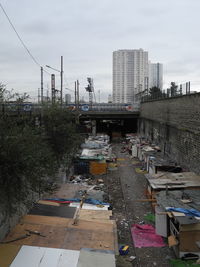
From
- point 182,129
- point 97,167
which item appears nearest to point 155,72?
point 97,167

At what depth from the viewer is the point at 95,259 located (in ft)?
17.9

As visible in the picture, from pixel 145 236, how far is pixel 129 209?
7.47 ft

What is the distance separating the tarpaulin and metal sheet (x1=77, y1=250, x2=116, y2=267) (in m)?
2.25

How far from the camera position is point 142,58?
91938 mm

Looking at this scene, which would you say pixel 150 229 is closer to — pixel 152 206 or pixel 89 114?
pixel 152 206

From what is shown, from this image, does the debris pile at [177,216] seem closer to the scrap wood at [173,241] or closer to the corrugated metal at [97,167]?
the scrap wood at [173,241]

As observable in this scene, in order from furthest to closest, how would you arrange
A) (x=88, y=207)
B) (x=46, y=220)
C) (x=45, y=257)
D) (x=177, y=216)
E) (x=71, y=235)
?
1. (x=88, y=207)
2. (x=46, y=220)
3. (x=177, y=216)
4. (x=71, y=235)
5. (x=45, y=257)

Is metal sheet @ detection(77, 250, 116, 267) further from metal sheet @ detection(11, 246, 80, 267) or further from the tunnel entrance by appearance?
the tunnel entrance

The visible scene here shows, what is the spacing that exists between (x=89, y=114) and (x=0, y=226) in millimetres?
27852

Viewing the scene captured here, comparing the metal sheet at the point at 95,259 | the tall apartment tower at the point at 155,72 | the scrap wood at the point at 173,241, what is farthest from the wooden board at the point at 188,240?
the tall apartment tower at the point at 155,72

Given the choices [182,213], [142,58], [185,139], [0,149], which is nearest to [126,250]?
A: [182,213]

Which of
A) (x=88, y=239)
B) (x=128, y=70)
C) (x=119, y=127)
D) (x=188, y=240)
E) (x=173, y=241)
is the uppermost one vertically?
(x=128, y=70)

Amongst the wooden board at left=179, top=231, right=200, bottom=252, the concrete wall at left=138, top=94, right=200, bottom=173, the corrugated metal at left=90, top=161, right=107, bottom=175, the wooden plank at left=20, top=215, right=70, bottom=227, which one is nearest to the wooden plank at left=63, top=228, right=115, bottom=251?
the wooden plank at left=20, top=215, right=70, bottom=227

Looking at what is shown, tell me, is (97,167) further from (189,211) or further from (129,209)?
(189,211)
